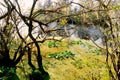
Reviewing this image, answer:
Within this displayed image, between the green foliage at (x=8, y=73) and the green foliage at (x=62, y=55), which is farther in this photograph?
the green foliage at (x=62, y=55)

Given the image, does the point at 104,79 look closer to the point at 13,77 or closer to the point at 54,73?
the point at 54,73

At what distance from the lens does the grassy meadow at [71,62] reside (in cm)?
2031

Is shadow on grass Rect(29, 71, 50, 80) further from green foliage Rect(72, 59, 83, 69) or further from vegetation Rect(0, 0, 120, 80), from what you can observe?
green foliage Rect(72, 59, 83, 69)

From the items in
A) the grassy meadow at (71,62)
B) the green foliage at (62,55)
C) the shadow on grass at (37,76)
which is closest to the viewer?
the shadow on grass at (37,76)

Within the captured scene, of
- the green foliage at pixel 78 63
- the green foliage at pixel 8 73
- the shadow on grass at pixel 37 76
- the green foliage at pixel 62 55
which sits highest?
the green foliage at pixel 8 73

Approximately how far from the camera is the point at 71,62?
77.3 feet

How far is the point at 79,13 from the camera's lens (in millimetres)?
17953

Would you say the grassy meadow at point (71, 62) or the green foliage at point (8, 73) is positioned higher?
the green foliage at point (8, 73)

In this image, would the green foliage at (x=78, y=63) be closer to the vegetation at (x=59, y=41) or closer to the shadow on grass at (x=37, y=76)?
the vegetation at (x=59, y=41)

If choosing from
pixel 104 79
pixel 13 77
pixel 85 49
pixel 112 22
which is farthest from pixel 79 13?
pixel 85 49

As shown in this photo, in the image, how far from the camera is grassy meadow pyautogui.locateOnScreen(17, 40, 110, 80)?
20.3m

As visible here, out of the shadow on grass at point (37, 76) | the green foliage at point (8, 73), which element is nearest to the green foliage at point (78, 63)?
the shadow on grass at point (37, 76)

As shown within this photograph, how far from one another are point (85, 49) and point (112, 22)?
12627 millimetres

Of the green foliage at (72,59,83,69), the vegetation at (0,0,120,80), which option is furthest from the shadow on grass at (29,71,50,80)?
the green foliage at (72,59,83,69)
